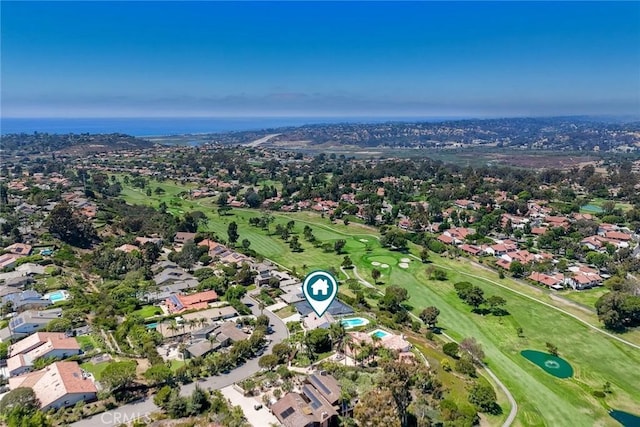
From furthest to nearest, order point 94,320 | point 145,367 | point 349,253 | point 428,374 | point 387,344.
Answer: point 349,253 < point 94,320 < point 387,344 < point 145,367 < point 428,374

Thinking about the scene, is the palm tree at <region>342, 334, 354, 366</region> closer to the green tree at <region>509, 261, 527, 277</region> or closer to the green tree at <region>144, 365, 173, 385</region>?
the green tree at <region>144, 365, 173, 385</region>

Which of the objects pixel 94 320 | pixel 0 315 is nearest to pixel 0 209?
pixel 0 315

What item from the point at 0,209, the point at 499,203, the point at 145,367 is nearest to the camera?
the point at 145,367

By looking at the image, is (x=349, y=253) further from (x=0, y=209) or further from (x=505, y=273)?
(x=0, y=209)

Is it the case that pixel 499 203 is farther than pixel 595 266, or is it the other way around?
pixel 499 203

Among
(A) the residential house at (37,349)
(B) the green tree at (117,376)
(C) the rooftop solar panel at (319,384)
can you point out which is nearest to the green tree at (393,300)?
(C) the rooftop solar panel at (319,384)

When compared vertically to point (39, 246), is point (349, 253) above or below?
below

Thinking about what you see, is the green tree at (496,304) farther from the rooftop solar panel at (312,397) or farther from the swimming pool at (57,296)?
the swimming pool at (57,296)
